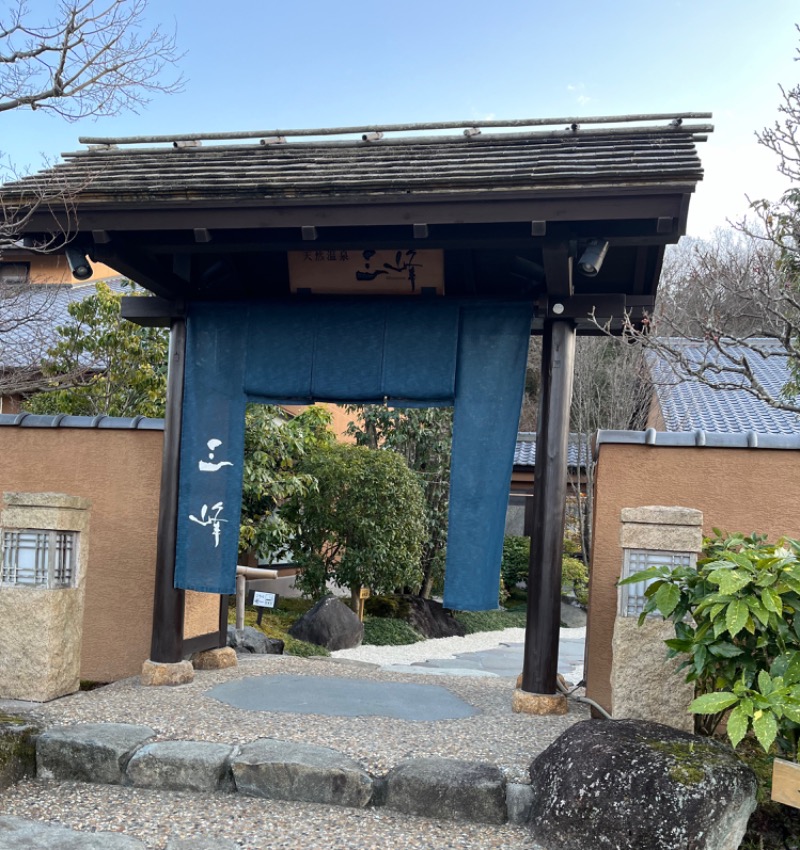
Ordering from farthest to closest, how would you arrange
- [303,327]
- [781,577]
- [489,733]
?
1. [303,327]
2. [489,733]
3. [781,577]

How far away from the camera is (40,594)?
5449mm

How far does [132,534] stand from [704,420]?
1275cm

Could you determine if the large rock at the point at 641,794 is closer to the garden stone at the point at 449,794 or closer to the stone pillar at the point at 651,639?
the garden stone at the point at 449,794

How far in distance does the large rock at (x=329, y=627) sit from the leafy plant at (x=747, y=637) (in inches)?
304

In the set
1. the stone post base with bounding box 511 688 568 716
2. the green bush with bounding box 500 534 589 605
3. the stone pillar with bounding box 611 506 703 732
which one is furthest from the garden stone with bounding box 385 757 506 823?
the green bush with bounding box 500 534 589 605

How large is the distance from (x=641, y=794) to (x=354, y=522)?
8934 mm

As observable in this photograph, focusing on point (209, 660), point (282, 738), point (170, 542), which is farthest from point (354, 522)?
point (282, 738)

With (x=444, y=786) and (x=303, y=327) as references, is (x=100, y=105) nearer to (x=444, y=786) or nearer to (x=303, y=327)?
(x=303, y=327)

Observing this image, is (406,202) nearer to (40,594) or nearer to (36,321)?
(40,594)

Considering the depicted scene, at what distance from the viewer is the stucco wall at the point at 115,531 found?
6656 mm

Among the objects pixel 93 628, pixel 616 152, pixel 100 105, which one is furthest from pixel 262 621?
pixel 616 152

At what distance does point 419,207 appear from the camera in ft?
17.2

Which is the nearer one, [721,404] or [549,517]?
[549,517]

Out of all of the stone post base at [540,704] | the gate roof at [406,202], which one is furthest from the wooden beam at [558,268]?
the stone post base at [540,704]
